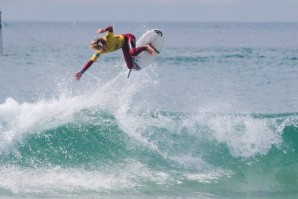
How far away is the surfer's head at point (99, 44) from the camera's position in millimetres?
12312

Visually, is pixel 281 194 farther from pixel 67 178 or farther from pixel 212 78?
pixel 212 78

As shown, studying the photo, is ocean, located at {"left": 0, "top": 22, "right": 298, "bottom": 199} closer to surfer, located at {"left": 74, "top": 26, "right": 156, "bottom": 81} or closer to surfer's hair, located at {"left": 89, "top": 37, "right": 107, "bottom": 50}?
surfer, located at {"left": 74, "top": 26, "right": 156, "bottom": 81}

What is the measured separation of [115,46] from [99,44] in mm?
557

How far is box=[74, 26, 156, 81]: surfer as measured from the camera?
1232 cm

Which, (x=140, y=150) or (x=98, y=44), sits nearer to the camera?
(x=98, y=44)

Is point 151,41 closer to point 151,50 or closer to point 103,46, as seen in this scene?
point 151,50

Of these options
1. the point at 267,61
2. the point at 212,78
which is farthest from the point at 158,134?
the point at 267,61

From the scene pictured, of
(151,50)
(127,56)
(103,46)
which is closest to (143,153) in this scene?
(127,56)

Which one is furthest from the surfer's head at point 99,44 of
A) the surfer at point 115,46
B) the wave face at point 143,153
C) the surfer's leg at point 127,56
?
the wave face at point 143,153

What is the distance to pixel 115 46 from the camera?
41.9 ft

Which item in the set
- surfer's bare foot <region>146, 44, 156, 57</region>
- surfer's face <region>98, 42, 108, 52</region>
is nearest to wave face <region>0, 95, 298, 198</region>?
surfer's bare foot <region>146, 44, 156, 57</region>

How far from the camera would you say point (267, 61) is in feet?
123

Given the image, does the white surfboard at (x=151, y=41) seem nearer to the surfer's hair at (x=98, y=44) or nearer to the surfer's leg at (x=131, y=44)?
the surfer's leg at (x=131, y=44)

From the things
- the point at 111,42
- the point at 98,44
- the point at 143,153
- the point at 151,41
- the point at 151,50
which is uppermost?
the point at 151,41
